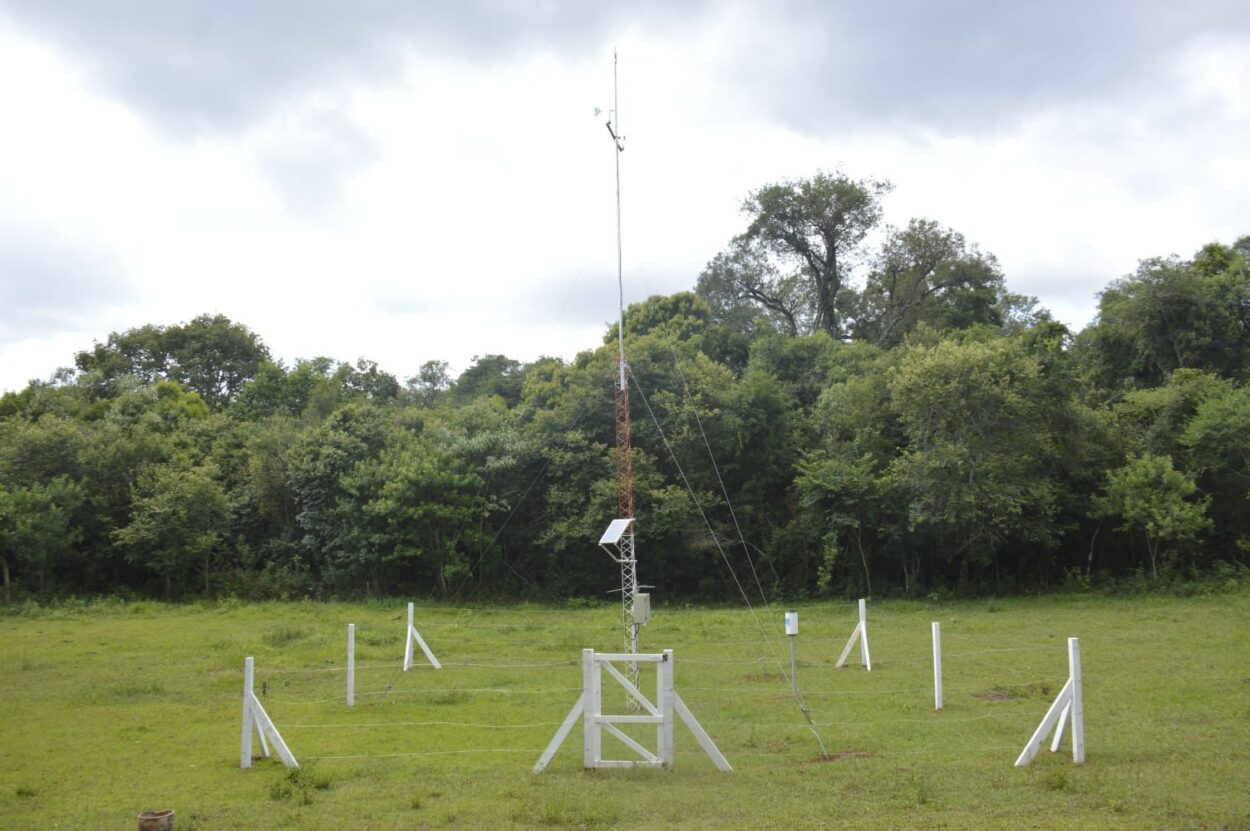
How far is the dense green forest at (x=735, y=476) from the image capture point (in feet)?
91.4

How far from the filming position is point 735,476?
3275cm

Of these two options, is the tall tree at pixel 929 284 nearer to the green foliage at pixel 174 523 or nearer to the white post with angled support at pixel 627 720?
the green foliage at pixel 174 523

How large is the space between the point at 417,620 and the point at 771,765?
17.3m

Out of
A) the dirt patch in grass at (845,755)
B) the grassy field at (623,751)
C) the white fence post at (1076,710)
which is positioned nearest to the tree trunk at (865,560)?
the grassy field at (623,751)

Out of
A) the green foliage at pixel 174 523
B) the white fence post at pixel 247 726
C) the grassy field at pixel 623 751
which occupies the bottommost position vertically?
the grassy field at pixel 623 751

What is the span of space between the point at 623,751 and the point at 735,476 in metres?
22.6

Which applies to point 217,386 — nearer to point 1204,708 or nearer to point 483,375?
point 483,375

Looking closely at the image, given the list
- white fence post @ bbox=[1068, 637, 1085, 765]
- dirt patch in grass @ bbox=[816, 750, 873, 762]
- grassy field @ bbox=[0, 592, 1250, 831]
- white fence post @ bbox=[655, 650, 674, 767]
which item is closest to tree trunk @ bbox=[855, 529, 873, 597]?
grassy field @ bbox=[0, 592, 1250, 831]

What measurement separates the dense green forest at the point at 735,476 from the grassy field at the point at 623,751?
6893 mm

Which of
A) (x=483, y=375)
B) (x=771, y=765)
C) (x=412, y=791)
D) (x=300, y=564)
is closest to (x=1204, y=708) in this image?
(x=771, y=765)

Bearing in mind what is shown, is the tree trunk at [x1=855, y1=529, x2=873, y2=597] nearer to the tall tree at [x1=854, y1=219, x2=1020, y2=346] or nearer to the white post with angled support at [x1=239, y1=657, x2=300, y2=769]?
the tall tree at [x1=854, y1=219, x2=1020, y2=346]

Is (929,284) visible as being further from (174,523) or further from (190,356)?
(190,356)

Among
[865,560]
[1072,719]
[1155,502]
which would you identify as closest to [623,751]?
[1072,719]

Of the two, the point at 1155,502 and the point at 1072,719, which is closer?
the point at 1072,719
